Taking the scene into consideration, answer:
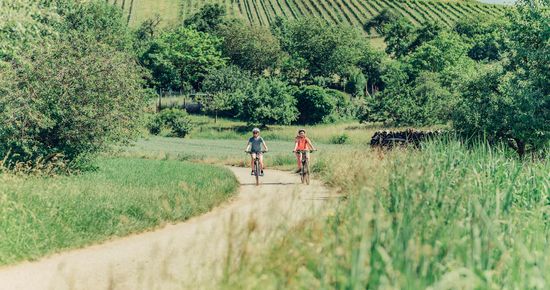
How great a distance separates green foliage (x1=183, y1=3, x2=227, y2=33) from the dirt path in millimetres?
84066

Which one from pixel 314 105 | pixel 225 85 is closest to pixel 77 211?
pixel 314 105

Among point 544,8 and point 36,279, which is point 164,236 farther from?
point 544,8

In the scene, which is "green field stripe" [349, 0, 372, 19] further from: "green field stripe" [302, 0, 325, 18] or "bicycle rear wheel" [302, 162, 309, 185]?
"bicycle rear wheel" [302, 162, 309, 185]

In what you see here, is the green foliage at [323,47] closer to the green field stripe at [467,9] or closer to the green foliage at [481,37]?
the green foliage at [481,37]

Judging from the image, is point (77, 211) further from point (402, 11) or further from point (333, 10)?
point (402, 11)

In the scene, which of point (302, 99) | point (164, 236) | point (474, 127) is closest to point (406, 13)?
point (302, 99)

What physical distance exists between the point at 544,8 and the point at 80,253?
18.0 m

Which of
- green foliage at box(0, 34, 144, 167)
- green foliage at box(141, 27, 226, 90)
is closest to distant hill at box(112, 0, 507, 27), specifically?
green foliage at box(141, 27, 226, 90)

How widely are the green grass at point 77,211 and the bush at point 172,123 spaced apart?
1386 inches

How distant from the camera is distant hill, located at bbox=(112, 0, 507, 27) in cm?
11969

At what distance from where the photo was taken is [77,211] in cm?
1161

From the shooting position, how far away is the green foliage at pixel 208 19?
319 ft

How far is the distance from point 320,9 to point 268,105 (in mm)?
74831

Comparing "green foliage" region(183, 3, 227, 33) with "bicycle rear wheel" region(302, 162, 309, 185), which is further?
"green foliage" region(183, 3, 227, 33)
